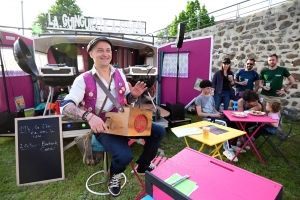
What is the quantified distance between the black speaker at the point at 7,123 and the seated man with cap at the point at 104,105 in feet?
9.34

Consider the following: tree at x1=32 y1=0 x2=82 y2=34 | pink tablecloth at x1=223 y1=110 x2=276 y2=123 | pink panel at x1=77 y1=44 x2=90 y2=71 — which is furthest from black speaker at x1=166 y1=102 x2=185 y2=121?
tree at x1=32 y1=0 x2=82 y2=34

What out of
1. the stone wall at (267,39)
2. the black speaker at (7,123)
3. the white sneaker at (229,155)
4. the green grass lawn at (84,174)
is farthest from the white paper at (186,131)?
the stone wall at (267,39)

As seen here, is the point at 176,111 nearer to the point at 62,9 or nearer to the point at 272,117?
the point at 272,117

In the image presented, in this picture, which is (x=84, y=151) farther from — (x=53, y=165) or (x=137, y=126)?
(x=53, y=165)

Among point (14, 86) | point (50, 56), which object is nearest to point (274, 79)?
point (50, 56)

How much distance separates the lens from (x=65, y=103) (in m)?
1.54

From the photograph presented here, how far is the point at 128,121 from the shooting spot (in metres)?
1.41

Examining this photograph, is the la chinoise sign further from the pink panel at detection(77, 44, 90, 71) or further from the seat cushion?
the seat cushion

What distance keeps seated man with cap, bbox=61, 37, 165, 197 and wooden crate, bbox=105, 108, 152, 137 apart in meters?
0.07

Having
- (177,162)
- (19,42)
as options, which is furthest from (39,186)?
(19,42)

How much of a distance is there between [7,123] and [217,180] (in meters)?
4.08

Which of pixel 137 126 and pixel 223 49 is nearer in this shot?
pixel 137 126

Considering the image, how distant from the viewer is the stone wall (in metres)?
5.34

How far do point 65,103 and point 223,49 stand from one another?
7196 millimetres
